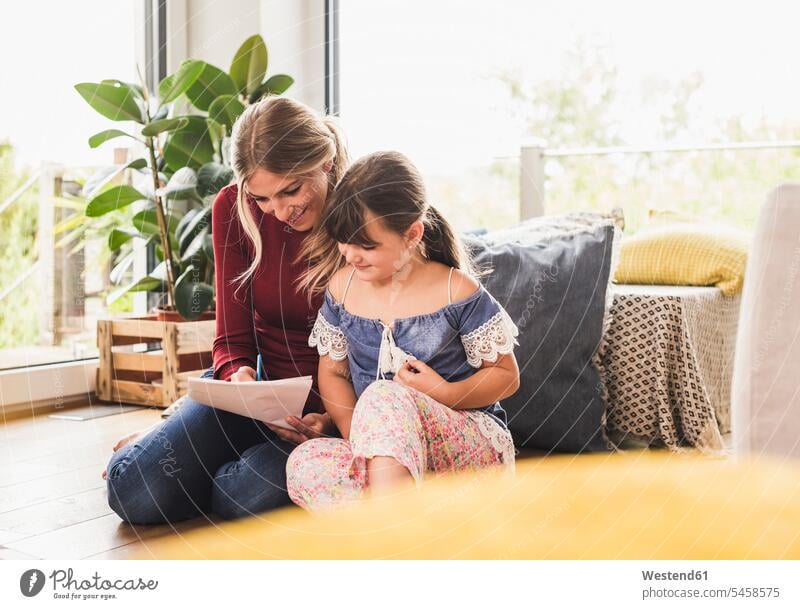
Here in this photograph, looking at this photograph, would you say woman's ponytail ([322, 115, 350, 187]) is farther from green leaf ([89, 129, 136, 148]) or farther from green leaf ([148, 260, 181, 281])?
green leaf ([148, 260, 181, 281])

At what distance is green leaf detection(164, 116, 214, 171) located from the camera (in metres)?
1.88

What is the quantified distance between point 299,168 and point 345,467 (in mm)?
356

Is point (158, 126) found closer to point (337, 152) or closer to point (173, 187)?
point (173, 187)

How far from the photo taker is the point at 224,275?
3.95 ft

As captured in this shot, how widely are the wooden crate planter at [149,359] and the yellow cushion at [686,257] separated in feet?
2.99

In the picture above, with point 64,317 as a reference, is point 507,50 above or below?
above

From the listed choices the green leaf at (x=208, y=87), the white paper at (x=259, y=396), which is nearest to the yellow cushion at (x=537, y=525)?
the white paper at (x=259, y=396)

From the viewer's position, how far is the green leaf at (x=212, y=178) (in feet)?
5.96

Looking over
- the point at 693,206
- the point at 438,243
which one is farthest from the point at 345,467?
the point at 693,206

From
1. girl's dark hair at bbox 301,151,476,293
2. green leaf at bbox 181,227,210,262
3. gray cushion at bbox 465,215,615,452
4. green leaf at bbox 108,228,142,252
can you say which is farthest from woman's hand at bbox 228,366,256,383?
green leaf at bbox 108,228,142,252

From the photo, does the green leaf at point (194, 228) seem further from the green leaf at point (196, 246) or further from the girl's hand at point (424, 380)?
the girl's hand at point (424, 380)

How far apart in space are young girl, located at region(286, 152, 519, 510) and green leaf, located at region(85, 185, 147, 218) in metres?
0.91
